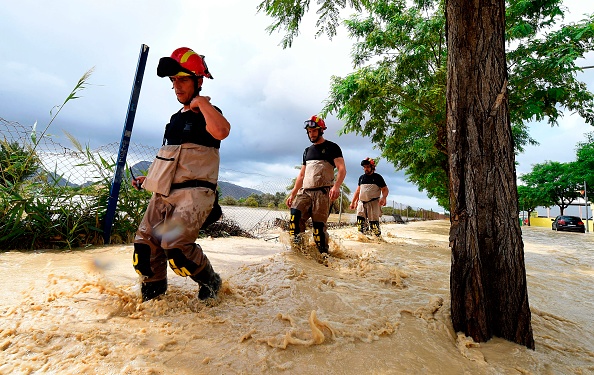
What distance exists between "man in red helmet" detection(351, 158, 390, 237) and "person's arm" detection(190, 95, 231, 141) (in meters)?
5.50

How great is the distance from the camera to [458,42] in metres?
2.09

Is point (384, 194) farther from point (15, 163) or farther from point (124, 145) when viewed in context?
point (15, 163)

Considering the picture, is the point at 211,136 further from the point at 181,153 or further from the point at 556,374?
the point at 556,374

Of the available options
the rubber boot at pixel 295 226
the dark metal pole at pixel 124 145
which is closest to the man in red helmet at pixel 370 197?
the rubber boot at pixel 295 226

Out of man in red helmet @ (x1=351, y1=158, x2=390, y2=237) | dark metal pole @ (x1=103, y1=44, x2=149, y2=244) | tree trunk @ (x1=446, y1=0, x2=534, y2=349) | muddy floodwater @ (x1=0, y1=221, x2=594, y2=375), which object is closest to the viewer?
muddy floodwater @ (x1=0, y1=221, x2=594, y2=375)

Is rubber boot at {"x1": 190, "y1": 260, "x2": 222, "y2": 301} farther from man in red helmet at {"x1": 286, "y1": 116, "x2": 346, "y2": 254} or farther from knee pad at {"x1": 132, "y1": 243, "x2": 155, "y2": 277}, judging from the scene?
man in red helmet at {"x1": 286, "y1": 116, "x2": 346, "y2": 254}

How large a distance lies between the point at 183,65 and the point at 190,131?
45 centimetres

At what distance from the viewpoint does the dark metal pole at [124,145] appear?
4461mm

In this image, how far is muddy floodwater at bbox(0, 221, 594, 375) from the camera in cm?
150

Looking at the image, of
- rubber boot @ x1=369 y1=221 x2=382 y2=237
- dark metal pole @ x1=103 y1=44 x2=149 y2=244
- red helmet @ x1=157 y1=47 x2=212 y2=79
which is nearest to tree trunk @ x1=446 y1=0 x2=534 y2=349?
red helmet @ x1=157 y1=47 x2=212 y2=79

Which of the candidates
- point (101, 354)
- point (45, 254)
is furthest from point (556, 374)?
point (45, 254)

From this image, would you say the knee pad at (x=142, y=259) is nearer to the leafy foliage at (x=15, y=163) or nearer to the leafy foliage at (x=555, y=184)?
the leafy foliage at (x=15, y=163)

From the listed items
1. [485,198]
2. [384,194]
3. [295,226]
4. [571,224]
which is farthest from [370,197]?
[571,224]

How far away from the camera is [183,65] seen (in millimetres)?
2141
